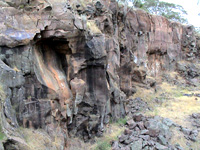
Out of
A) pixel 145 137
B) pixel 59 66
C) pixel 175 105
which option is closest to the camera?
pixel 59 66

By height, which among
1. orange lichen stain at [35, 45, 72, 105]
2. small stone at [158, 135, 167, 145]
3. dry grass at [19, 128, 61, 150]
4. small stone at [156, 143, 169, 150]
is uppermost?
orange lichen stain at [35, 45, 72, 105]

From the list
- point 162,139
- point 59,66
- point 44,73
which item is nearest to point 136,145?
point 162,139

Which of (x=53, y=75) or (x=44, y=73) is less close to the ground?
(x=44, y=73)

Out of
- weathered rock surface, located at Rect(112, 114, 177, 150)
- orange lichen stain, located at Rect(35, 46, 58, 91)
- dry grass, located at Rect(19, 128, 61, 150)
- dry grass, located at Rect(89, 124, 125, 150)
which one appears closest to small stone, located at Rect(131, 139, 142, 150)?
weathered rock surface, located at Rect(112, 114, 177, 150)

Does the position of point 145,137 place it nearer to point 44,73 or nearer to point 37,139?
point 37,139

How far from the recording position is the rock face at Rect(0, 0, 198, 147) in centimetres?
652

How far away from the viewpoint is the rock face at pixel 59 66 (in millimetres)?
6523

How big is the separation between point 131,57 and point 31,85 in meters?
10.1

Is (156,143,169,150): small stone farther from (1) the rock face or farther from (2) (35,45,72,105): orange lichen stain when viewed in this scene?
(2) (35,45,72,105): orange lichen stain

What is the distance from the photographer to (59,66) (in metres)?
8.77

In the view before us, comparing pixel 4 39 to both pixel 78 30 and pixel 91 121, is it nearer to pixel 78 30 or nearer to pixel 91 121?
pixel 78 30

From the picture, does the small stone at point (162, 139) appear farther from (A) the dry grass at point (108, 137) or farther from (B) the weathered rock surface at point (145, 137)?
(A) the dry grass at point (108, 137)

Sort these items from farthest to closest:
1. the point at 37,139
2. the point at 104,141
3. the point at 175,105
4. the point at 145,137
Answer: the point at 175,105, the point at 104,141, the point at 145,137, the point at 37,139

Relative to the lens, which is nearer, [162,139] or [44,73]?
[44,73]
